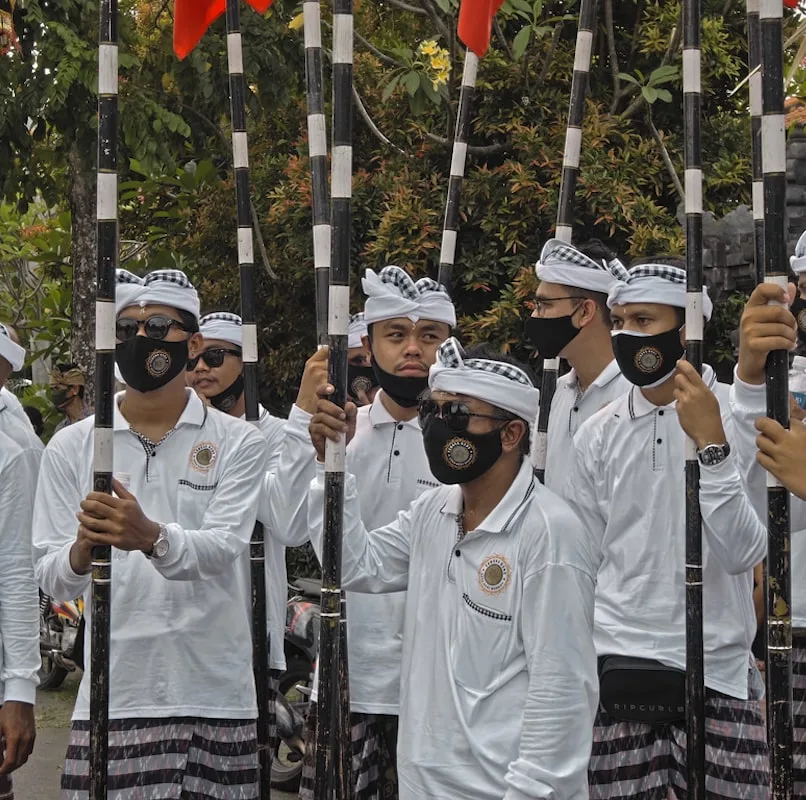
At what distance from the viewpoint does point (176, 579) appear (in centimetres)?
487

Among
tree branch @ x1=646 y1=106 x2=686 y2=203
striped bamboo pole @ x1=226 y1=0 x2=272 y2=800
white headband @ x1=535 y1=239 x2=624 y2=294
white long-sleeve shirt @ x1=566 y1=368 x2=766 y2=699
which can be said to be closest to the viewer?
white long-sleeve shirt @ x1=566 y1=368 x2=766 y2=699

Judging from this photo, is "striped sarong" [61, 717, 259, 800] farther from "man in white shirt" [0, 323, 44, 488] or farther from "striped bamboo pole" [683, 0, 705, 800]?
"striped bamboo pole" [683, 0, 705, 800]

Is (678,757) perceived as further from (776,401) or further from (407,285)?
(407,285)

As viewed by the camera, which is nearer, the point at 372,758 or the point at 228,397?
the point at 372,758

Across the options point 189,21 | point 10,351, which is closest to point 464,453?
point 10,351

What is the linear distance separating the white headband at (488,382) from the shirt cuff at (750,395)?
21.1 inches

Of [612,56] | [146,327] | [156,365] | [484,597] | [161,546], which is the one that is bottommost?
[484,597]

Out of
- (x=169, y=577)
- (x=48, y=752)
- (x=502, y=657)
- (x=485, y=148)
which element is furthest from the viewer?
(x=485, y=148)

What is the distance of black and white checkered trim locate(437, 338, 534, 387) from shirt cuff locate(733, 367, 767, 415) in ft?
1.83

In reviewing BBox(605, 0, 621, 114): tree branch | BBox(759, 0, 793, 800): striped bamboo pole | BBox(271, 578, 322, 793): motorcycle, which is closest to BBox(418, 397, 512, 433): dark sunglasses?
BBox(759, 0, 793, 800): striped bamboo pole

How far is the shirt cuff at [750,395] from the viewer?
4160 millimetres

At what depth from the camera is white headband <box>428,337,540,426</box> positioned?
14.2 feet

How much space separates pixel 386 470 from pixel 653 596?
1079 millimetres

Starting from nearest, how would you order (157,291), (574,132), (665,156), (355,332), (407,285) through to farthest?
(157,291), (574,132), (407,285), (355,332), (665,156)
